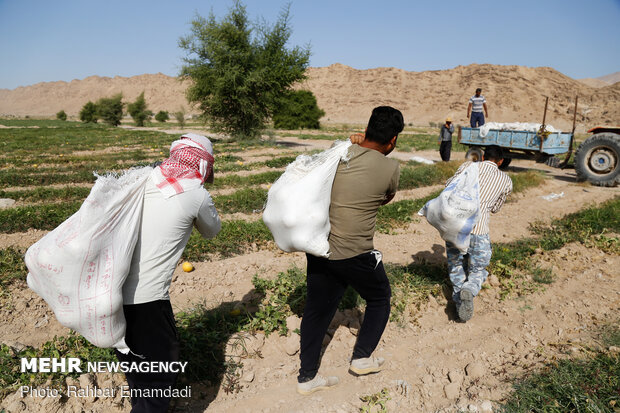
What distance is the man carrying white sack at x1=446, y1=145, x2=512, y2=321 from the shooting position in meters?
3.53

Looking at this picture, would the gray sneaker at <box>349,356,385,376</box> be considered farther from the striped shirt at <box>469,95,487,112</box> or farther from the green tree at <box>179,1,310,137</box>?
the green tree at <box>179,1,310,137</box>

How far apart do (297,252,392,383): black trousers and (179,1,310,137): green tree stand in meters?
18.5

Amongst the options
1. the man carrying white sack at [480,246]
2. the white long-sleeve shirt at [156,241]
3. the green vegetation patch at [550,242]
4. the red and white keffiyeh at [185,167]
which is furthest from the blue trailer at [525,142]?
the white long-sleeve shirt at [156,241]

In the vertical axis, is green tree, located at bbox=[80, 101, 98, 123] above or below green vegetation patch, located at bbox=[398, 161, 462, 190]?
above

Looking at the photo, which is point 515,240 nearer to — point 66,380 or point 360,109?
point 66,380

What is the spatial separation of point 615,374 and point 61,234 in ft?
10.9

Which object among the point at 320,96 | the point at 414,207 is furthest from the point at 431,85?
the point at 414,207

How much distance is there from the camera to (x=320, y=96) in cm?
8212

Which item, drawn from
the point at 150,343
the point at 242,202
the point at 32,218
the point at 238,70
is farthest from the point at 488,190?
the point at 238,70

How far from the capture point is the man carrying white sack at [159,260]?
201 cm

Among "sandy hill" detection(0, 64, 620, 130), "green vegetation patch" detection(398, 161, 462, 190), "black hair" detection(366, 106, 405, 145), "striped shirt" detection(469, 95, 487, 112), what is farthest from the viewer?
"sandy hill" detection(0, 64, 620, 130)

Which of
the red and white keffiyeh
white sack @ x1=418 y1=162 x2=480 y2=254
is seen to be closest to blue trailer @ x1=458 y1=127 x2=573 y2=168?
white sack @ x1=418 y1=162 x2=480 y2=254

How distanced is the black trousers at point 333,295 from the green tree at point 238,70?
18.5 meters

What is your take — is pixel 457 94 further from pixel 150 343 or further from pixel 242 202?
pixel 150 343
